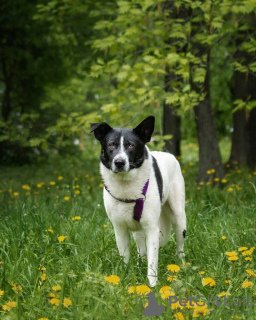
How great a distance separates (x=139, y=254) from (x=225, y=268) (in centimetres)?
75

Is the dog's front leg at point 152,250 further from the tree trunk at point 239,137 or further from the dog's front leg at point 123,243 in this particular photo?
the tree trunk at point 239,137

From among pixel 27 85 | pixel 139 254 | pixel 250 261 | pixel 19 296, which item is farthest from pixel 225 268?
pixel 27 85

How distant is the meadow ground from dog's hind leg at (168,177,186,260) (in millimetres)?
145

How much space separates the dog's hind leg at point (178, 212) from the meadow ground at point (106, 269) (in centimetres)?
15

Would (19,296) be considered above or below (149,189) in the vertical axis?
below

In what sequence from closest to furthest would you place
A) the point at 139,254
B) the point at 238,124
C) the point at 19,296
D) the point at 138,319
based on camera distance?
the point at 138,319 → the point at 19,296 → the point at 139,254 → the point at 238,124

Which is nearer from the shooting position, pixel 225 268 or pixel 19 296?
pixel 19 296

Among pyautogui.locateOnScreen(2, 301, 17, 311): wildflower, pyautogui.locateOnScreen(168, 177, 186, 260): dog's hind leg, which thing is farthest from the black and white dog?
pyautogui.locateOnScreen(2, 301, 17, 311): wildflower

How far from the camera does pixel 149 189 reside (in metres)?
3.73

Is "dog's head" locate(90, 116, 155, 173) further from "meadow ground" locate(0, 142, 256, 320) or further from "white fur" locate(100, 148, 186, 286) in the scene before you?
"meadow ground" locate(0, 142, 256, 320)

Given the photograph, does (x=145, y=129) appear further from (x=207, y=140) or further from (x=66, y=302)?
(x=207, y=140)

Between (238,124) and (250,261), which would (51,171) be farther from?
(250,261)

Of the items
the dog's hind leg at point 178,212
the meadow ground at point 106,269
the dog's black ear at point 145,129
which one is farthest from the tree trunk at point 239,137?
the dog's black ear at point 145,129

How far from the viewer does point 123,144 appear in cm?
352
